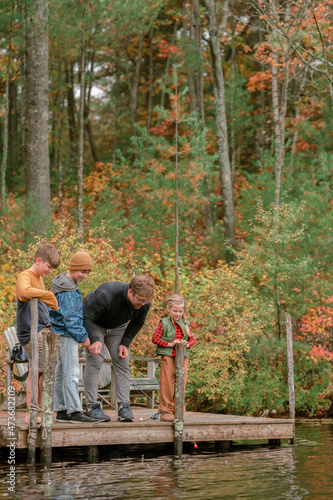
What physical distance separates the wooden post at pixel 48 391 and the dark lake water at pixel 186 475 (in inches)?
8.8

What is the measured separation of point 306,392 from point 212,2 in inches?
441

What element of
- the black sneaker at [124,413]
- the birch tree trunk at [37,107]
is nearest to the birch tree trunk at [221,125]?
the birch tree trunk at [37,107]

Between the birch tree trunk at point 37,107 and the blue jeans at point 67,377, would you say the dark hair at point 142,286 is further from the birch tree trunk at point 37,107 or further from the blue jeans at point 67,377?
the birch tree trunk at point 37,107

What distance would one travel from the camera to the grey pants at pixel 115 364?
27.6 ft

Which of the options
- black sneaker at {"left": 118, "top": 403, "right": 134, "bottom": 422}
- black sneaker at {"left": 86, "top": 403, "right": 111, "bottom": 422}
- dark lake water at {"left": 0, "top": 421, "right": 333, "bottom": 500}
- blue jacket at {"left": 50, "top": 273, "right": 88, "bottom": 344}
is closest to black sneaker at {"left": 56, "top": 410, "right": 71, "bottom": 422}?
black sneaker at {"left": 86, "top": 403, "right": 111, "bottom": 422}

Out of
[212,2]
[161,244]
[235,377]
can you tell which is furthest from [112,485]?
[212,2]

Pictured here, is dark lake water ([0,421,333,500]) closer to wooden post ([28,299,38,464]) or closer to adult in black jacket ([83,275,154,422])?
wooden post ([28,299,38,464])

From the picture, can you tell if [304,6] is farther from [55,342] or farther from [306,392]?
[55,342]

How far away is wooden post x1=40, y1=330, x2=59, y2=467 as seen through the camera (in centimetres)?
795

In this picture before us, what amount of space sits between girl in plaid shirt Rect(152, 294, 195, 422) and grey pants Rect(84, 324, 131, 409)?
68 centimetres

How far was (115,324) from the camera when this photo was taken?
840 cm

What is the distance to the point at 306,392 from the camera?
45.7 ft

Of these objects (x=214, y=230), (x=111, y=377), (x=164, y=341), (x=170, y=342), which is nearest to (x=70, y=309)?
(x=164, y=341)

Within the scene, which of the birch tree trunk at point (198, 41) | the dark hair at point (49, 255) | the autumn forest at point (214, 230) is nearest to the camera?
the dark hair at point (49, 255)
